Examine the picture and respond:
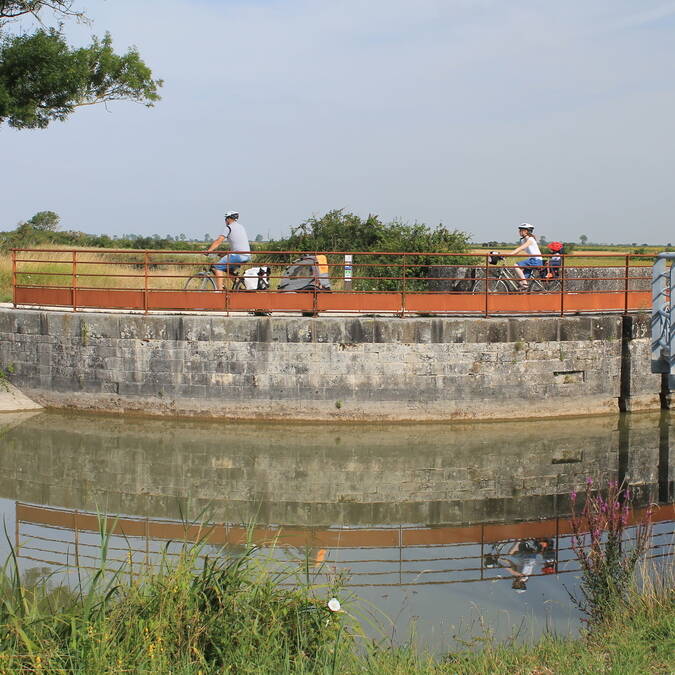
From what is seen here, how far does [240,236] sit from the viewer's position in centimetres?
1583

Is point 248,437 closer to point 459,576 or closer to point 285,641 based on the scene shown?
point 459,576

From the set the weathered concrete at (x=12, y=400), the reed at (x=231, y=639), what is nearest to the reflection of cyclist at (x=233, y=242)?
the weathered concrete at (x=12, y=400)

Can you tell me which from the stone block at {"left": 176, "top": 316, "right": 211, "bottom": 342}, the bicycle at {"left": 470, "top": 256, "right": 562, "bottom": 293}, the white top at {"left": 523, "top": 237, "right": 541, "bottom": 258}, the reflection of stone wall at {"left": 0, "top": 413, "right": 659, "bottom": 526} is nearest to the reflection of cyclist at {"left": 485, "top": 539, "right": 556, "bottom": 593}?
the reflection of stone wall at {"left": 0, "top": 413, "right": 659, "bottom": 526}

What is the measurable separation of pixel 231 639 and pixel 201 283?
13.1m

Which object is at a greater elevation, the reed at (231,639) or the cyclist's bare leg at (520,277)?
the cyclist's bare leg at (520,277)

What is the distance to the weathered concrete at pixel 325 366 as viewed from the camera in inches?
590

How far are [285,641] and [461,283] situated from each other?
13584 millimetres

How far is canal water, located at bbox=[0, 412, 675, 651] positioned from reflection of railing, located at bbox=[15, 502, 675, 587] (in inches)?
1.2

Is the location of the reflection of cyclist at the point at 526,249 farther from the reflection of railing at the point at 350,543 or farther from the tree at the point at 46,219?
the tree at the point at 46,219

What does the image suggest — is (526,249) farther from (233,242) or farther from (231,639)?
(231,639)

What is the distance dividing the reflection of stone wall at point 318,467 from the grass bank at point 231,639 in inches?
145

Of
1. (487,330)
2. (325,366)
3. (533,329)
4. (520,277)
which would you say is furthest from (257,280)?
(533,329)

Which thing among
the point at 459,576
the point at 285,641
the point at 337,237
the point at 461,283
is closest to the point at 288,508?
the point at 459,576

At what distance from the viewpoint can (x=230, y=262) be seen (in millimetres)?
15875
